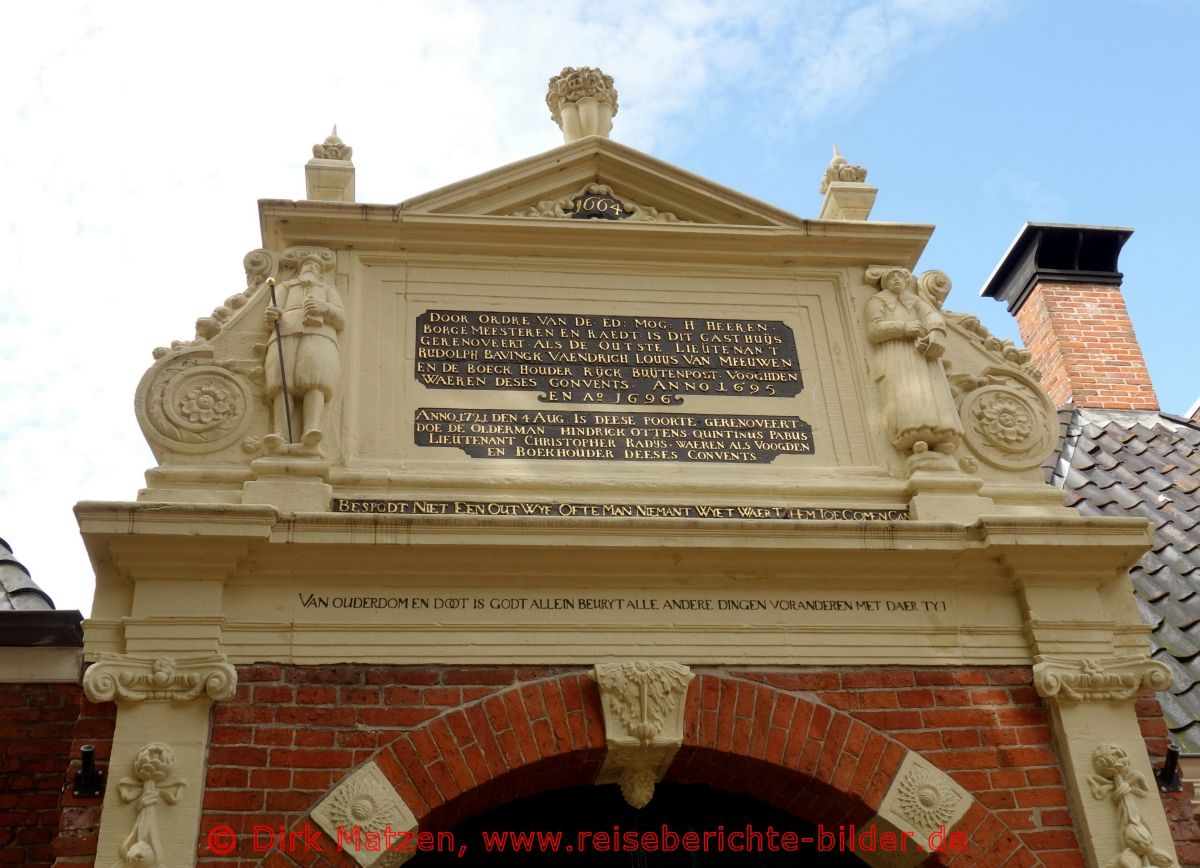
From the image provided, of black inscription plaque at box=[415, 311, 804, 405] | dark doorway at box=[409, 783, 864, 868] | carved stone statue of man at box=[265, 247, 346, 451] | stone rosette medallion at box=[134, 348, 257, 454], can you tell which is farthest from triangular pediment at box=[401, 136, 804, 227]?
dark doorway at box=[409, 783, 864, 868]

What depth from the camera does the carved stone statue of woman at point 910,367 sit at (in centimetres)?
661

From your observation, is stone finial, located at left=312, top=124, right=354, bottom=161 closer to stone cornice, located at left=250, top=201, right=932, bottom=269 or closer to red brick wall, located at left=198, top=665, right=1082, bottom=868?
stone cornice, located at left=250, top=201, right=932, bottom=269

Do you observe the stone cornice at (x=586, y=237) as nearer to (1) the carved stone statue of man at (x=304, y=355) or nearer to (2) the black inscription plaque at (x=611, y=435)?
(1) the carved stone statue of man at (x=304, y=355)

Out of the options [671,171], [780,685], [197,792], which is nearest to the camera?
[197,792]

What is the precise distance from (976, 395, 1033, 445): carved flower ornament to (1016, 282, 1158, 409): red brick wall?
4.14m

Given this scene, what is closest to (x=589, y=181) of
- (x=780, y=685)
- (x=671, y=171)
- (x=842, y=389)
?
(x=671, y=171)

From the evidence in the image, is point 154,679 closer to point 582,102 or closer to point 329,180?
point 329,180

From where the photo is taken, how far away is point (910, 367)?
6832 mm

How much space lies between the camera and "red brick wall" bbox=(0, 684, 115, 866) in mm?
5230

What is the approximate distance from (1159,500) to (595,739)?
5.30 metres

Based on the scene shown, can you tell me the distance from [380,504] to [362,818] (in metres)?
1.52

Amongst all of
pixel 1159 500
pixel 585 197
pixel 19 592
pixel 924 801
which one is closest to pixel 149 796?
pixel 19 592

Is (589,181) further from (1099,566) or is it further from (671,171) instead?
(1099,566)

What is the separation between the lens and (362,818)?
206 inches
